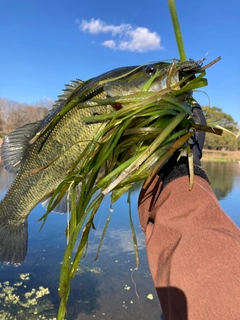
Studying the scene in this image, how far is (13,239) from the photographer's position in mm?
2426

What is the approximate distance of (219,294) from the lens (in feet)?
3.51

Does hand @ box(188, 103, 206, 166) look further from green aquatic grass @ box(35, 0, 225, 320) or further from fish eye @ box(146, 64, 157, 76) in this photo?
fish eye @ box(146, 64, 157, 76)

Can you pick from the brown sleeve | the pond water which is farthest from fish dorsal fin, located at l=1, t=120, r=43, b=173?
the pond water

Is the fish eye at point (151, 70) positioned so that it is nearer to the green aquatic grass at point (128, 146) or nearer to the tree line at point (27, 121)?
the green aquatic grass at point (128, 146)

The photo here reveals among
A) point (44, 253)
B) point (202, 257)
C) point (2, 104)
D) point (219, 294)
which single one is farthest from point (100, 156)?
point (2, 104)

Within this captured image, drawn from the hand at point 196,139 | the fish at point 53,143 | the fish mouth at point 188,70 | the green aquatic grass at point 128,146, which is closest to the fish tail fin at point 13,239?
the fish at point 53,143

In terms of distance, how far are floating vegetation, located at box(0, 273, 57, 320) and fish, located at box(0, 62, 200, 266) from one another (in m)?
3.30

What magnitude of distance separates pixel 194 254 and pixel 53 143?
1250 millimetres

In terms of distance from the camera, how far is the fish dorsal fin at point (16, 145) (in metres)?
2.31

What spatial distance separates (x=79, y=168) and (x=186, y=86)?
81cm

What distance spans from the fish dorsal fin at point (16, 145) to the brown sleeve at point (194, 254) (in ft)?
3.96

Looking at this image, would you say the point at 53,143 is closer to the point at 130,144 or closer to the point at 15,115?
the point at 130,144

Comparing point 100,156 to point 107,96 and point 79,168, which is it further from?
point 107,96

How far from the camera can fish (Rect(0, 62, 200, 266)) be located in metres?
1.88
